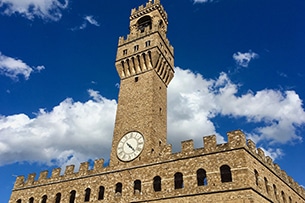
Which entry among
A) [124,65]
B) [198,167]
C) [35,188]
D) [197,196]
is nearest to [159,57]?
[124,65]

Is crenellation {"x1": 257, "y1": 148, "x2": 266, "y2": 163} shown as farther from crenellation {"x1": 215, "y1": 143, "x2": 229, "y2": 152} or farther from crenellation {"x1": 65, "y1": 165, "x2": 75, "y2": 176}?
crenellation {"x1": 65, "y1": 165, "x2": 75, "y2": 176}

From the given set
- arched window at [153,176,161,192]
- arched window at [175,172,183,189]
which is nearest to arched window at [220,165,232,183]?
arched window at [175,172,183,189]

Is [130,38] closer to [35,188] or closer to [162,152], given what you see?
[162,152]

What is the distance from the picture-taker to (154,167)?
86.2ft

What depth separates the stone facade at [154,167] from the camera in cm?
2303

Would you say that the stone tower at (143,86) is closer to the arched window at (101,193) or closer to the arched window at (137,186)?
the arched window at (137,186)

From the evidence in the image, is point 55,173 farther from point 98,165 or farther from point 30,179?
point 98,165

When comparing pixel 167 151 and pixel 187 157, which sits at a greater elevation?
pixel 167 151

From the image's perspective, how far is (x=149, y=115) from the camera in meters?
30.8

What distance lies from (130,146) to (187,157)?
7053 mm

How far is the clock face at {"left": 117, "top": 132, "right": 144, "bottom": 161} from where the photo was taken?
95.7ft

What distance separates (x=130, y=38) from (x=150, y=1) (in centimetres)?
723

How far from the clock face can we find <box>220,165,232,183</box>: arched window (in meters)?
8.34

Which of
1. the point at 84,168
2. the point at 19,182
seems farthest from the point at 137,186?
the point at 19,182
